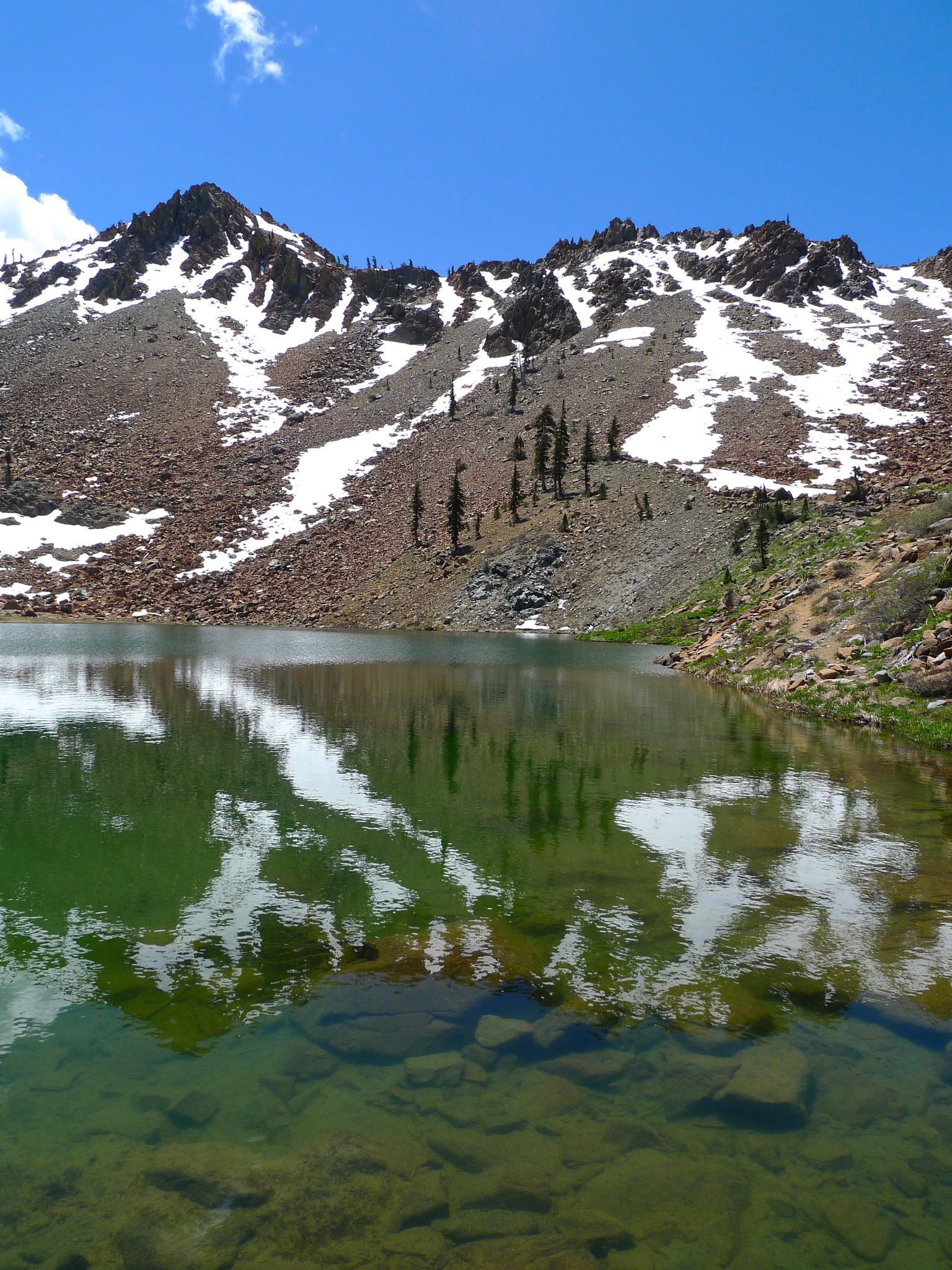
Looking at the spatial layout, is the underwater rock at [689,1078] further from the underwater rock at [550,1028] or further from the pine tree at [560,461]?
the pine tree at [560,461]

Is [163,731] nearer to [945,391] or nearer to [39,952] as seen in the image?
[39,952]

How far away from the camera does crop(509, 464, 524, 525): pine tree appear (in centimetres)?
8450

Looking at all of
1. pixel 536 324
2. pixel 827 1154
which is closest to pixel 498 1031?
pixel 827 1154

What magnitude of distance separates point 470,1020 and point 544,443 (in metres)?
87.2

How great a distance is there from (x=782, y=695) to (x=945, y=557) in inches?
309

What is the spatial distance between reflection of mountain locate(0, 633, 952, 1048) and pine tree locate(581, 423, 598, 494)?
6639 cm

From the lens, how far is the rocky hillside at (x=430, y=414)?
254 feet

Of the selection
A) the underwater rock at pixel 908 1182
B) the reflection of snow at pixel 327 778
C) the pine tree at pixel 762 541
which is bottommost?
the reflection of snow at pixel 327 778

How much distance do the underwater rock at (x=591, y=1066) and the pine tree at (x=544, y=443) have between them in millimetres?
85329

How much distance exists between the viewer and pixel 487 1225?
4473mm

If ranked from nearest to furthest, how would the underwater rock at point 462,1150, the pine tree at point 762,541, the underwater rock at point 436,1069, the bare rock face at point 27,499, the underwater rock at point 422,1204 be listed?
the underwater rock at point 422,1204
the underwater rock at point 462,1150
the underwater rock at point 436,1069
the pine tree at point 762,541
the bare rock face at point 27,499

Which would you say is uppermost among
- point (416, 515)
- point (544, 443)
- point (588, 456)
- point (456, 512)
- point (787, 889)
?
point (544, 443)

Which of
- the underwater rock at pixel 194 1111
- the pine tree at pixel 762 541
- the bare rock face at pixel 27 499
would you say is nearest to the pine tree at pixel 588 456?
the pine tree at pixel 762 541

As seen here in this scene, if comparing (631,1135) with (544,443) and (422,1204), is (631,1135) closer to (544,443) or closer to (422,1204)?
(422,1204)
